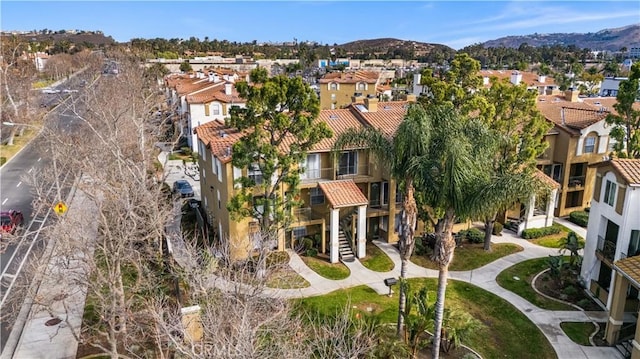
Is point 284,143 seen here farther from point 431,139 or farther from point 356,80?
point 356,80

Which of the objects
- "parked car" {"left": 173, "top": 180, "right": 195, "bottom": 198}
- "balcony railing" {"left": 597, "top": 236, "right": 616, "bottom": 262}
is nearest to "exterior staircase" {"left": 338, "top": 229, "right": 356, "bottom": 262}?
"balcony railing" {"left": 597, "top": 236, "right": 616, "bottom": 262}

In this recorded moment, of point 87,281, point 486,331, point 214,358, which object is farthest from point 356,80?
point 214,358

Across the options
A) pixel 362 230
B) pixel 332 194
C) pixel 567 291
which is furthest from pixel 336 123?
pixel 567 291

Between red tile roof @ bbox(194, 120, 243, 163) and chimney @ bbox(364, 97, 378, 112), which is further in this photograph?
chimney @ bbox(364, 97, 378, 112)

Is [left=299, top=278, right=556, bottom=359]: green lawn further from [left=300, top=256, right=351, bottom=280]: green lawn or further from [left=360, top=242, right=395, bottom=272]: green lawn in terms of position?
[left=360, top=242, right=395, bottom=272]: green lawn

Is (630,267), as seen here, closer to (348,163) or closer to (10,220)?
(348,163)
